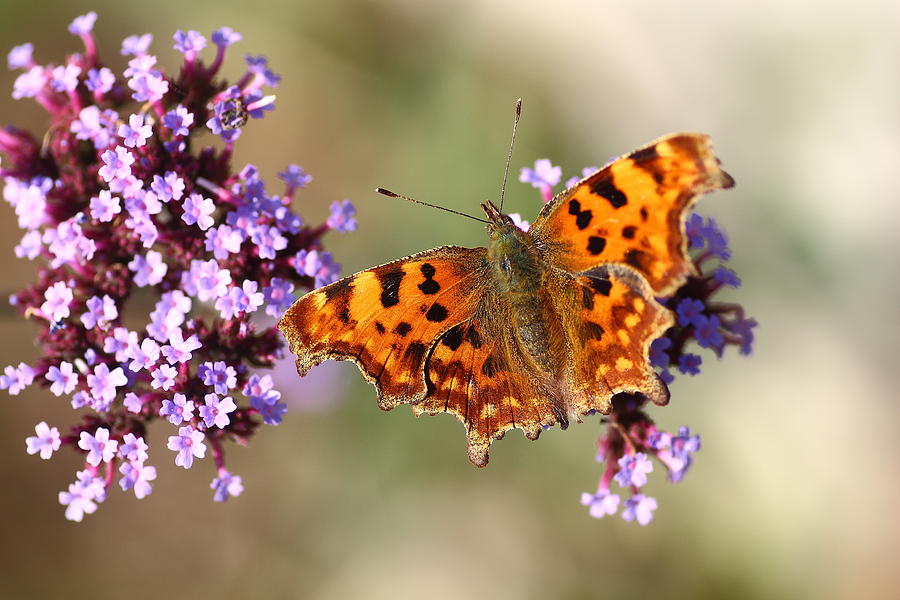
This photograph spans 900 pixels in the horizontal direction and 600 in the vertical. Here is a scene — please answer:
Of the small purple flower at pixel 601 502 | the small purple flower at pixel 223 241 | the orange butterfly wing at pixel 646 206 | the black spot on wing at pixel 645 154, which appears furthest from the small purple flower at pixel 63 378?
the black spot on wing at pixel 645 154

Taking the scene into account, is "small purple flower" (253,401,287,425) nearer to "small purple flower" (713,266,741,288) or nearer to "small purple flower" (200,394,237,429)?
"small purple flower" (200,394,237,429)

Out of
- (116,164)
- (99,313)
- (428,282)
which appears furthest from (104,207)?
(428,282)

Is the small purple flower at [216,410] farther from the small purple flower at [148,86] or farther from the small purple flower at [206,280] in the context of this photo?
the small purple flower at [148,86]

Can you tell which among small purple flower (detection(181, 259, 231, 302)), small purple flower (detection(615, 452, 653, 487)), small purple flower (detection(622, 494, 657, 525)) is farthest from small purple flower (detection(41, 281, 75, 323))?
small purple flower (detection(622, 494, 657, 525))

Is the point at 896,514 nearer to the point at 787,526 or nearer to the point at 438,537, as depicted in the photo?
the point at 787,526

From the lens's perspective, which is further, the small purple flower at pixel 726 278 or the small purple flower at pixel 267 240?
the small purple flower at pixel 726 278

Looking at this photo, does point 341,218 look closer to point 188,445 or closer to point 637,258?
point 188,445

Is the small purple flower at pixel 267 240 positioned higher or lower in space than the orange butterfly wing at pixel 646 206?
lower
